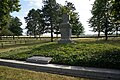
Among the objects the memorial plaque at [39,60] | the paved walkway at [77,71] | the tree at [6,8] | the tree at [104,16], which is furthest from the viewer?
the tree at [104,16]

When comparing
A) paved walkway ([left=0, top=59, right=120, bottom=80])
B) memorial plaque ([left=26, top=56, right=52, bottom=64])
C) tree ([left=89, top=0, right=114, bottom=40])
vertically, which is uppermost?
tree ([left=89, top=0, right=114, bottom=40])

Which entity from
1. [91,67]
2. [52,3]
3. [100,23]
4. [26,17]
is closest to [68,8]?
[52,3]

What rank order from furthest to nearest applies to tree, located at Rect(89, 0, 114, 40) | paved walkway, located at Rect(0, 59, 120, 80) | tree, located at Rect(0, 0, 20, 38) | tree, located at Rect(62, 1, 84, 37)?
tree, located at Rect(62, 1, 84, 37)
tree, located at Rect(89, 0, 114, 40)
tree, located at Rect(0, 0, 20, 38)
paved walkway, located at Rect(0, 59, 120, 80)

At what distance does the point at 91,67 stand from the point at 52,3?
47.5m

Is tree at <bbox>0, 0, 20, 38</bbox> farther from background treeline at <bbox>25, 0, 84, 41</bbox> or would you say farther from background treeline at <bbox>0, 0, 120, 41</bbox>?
background treeline at <bbox>25, 0, 84, 41</bbox>

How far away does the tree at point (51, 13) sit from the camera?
56.8 m

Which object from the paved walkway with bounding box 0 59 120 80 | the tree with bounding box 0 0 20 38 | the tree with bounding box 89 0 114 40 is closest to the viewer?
the paved walkway with bounding box 0 59 120 80

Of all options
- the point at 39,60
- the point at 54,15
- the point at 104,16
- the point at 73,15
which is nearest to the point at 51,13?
the point at 54,15

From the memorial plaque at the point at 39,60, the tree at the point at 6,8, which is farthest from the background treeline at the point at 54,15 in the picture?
the memorial plaque at the point at 39,60

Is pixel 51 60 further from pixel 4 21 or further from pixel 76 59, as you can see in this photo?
pixel 4 21

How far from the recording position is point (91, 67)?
12164 millimetres

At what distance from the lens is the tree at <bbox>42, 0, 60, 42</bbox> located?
56844 millimetres

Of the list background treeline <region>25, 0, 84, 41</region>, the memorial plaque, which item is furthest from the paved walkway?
background treeline <region>25, 0, 84, 41</region>

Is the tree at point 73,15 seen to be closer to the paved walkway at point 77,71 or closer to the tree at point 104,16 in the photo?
the tree at point 104,16
